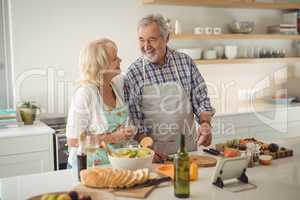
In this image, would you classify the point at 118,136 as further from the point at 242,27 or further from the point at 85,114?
the point at 242,27

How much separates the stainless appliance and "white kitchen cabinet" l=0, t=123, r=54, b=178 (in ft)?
0.37

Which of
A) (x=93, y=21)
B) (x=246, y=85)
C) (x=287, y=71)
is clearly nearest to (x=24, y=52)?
(x=93, y=21)

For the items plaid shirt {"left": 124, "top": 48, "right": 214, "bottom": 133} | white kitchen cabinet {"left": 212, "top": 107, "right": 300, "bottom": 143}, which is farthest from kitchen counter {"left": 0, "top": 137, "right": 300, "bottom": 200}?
white kitchen cabinet {"left": 212, "top": 107, "right": 300, "bottom": 143}

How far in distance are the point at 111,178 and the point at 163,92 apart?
1.09 metres

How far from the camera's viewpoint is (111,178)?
Answer: 5.74 feet

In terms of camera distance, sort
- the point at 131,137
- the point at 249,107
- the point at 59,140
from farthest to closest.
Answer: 1. the point at 249,107
2. the point at 59,140
3. the point at 131,137

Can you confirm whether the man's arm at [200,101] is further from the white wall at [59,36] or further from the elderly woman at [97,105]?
the white wall at [59,36]

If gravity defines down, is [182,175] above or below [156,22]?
below


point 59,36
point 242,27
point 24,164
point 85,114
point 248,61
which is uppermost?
point 242,27

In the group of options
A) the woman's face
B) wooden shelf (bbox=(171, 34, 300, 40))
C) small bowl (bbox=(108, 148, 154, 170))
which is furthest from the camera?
wooden shelf (bbox=(171, 34, 300, 40))

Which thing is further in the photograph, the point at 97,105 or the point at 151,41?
the point at 151,41

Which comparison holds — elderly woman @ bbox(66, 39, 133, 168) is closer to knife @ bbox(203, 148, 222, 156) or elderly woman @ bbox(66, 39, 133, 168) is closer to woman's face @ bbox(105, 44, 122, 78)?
woman's face @ bbox(105, 44, 122, 78)

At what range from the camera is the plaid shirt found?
104 inches

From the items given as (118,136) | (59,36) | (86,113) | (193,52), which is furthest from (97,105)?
(193,52)
